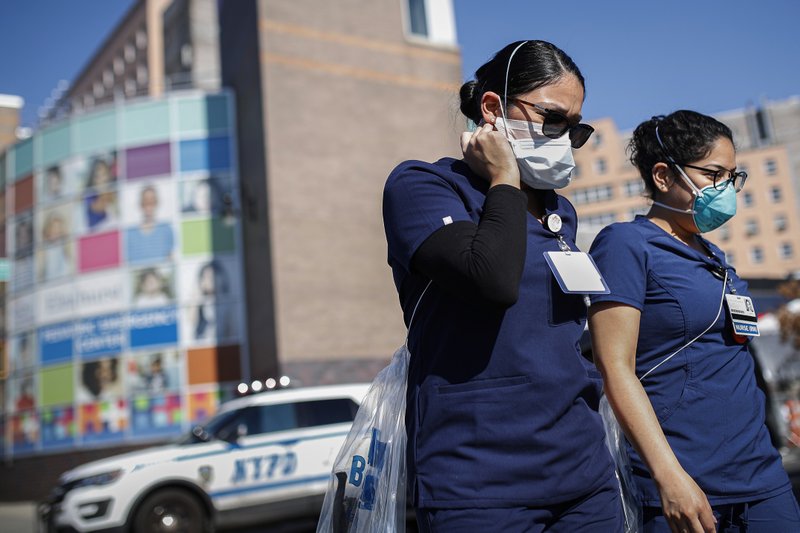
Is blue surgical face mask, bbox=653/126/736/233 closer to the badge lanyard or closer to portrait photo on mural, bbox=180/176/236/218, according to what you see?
the badge lanyard

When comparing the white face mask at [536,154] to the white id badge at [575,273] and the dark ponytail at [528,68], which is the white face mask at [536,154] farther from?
the white id badge at [575,273]

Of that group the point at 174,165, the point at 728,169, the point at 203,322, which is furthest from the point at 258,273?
the point at 728,169

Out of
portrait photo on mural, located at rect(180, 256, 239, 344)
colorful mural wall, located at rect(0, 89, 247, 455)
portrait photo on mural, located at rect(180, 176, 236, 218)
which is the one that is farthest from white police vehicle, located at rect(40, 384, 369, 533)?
portrait photo on mural, located at rect(180, 176, 236, 218)

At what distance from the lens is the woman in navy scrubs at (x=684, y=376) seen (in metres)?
2.26

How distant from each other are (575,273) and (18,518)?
18238 mm

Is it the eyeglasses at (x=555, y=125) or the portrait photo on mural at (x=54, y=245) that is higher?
the portrait photo on mural at (x=54, y=245)

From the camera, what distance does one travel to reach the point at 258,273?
23.1 metres

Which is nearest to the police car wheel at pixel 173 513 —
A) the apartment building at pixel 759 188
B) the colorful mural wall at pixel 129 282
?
the colorful mural wall at pixel 129 282

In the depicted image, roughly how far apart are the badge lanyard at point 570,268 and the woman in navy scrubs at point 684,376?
26 cm

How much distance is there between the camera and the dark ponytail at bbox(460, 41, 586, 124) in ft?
6.98

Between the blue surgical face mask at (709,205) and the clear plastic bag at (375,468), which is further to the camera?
the blue surgical face mask at (709,205)

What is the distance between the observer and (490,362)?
1.79 m

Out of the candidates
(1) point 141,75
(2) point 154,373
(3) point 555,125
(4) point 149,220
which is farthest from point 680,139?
Answer: (1) point 141,75

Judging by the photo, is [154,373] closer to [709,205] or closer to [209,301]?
[209,301]
